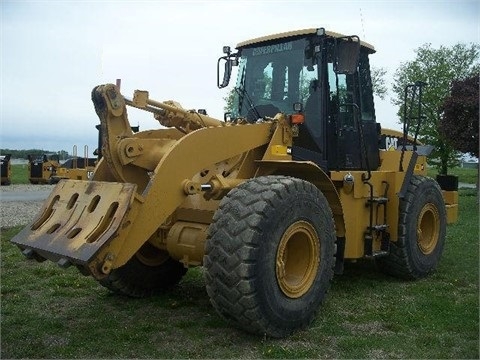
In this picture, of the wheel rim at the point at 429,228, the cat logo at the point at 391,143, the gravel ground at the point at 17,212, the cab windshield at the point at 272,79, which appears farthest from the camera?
the gravel ground at the point at 17,212

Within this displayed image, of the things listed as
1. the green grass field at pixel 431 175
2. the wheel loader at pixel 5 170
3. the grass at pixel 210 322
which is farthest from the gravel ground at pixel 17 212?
the green grass field at pixel 431 175

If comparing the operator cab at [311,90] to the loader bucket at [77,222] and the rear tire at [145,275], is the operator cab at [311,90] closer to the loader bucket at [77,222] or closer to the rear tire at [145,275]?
the rear tire at [145,275]

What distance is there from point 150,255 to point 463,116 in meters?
16.1

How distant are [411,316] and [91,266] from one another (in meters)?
3.27

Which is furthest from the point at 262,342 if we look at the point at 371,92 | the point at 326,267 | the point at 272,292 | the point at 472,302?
the point at 371,92

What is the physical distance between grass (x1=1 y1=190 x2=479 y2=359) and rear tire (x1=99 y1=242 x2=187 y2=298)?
13 centimetres

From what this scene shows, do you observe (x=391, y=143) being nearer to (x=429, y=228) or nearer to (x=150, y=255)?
(x=429, y=228)

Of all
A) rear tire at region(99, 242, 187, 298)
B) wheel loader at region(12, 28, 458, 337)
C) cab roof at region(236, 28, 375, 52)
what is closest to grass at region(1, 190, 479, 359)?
rear tire at region(99, 242, 187, 298)

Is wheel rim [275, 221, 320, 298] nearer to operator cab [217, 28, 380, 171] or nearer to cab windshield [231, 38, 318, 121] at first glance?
operator cab [217, 28, 380, 171]

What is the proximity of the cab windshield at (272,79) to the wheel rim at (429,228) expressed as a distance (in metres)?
2.64

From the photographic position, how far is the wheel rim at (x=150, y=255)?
6212 millimetres

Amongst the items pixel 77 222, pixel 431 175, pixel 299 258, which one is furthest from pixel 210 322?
pixel 431 175

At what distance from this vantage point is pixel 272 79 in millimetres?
6598

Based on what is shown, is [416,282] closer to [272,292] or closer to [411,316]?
[411,316]
